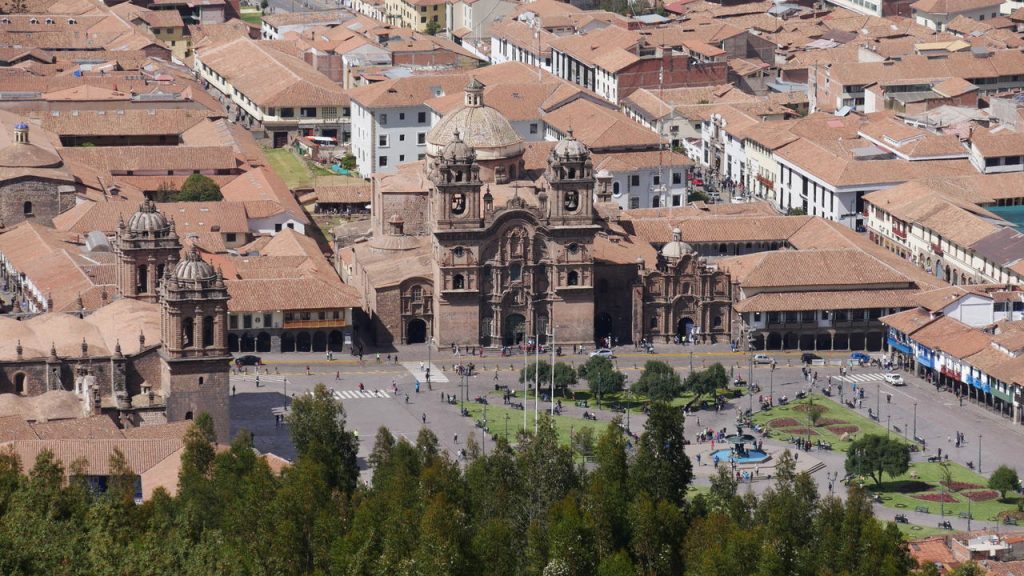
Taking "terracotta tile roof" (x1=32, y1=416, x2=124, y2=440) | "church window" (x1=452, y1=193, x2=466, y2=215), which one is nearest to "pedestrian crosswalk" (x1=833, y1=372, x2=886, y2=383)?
"church window" (x1=452, y1=193, x2=466, y2=215)

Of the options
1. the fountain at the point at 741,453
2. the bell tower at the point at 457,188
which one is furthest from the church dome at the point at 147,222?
the fountain at the point at 741,453

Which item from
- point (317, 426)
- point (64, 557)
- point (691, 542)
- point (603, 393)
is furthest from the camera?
point (603, 393)

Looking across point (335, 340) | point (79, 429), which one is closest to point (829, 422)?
point (335, 340)

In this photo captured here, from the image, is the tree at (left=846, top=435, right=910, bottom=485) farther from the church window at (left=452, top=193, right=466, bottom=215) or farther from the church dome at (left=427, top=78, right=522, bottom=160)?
the church dome at (left=427, top=78, right=522, bottom=160)

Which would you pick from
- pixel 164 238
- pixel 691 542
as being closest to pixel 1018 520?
pixel 691 542

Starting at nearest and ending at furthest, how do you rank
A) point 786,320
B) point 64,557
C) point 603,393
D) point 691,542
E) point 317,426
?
point 64,557 < point 691,542 < point 317,426 < point 603,393 < point 786,320

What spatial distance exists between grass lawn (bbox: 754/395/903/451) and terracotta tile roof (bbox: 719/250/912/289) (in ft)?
43.4

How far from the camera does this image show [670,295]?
180875 millimetres

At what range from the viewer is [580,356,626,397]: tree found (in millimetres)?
166875

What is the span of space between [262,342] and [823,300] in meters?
34.4

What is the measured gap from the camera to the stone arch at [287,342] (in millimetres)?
176325

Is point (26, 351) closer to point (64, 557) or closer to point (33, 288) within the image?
point (33, 288)

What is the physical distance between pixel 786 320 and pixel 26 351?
50108 millimetres

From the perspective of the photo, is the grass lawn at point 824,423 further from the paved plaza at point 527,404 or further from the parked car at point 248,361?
the parked car at point 248,361
